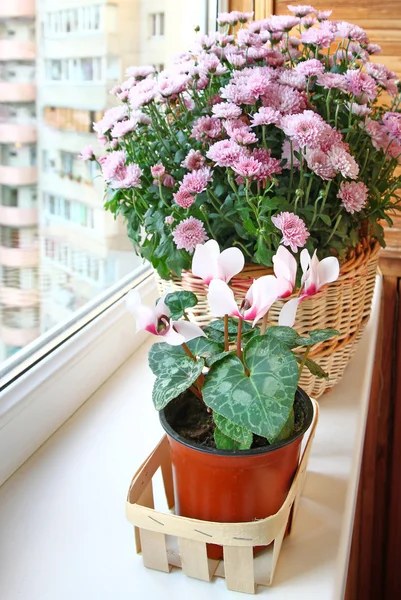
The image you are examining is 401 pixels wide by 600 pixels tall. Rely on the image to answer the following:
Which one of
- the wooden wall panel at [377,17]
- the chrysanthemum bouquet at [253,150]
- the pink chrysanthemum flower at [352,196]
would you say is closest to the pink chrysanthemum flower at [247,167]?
the chrysanthemum bouquet at [253,150]

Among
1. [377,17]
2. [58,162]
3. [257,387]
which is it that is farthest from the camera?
[377,17]

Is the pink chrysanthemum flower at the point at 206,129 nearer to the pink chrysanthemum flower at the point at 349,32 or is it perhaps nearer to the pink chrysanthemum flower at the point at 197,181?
the pink chrysanthemum flower at the point at 197,181

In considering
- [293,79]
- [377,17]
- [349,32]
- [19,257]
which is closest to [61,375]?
[19,257]

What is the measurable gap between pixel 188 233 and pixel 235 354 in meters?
0.20

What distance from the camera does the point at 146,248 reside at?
78 centimetres

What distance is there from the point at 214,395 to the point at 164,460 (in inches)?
8.3

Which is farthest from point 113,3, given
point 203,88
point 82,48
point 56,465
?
point 56,465

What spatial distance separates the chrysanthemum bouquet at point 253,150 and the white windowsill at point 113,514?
0.26 metres

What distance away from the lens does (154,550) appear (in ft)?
1.98

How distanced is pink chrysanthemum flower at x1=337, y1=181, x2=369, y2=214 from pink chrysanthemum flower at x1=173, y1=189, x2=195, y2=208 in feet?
0.57

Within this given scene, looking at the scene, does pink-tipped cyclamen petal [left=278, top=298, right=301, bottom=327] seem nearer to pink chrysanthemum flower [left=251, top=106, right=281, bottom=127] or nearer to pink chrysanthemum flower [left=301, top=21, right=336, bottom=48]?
pink chrysanthemum flower [left=251, top=106, right=281, bottom=127]

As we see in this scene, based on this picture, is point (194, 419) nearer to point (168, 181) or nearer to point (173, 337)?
→ point (173, 337)

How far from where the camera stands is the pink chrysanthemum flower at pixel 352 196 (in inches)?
28.0

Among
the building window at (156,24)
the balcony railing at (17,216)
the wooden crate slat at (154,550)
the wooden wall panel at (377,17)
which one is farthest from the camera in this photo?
the wooden wall panel at (377,17)
